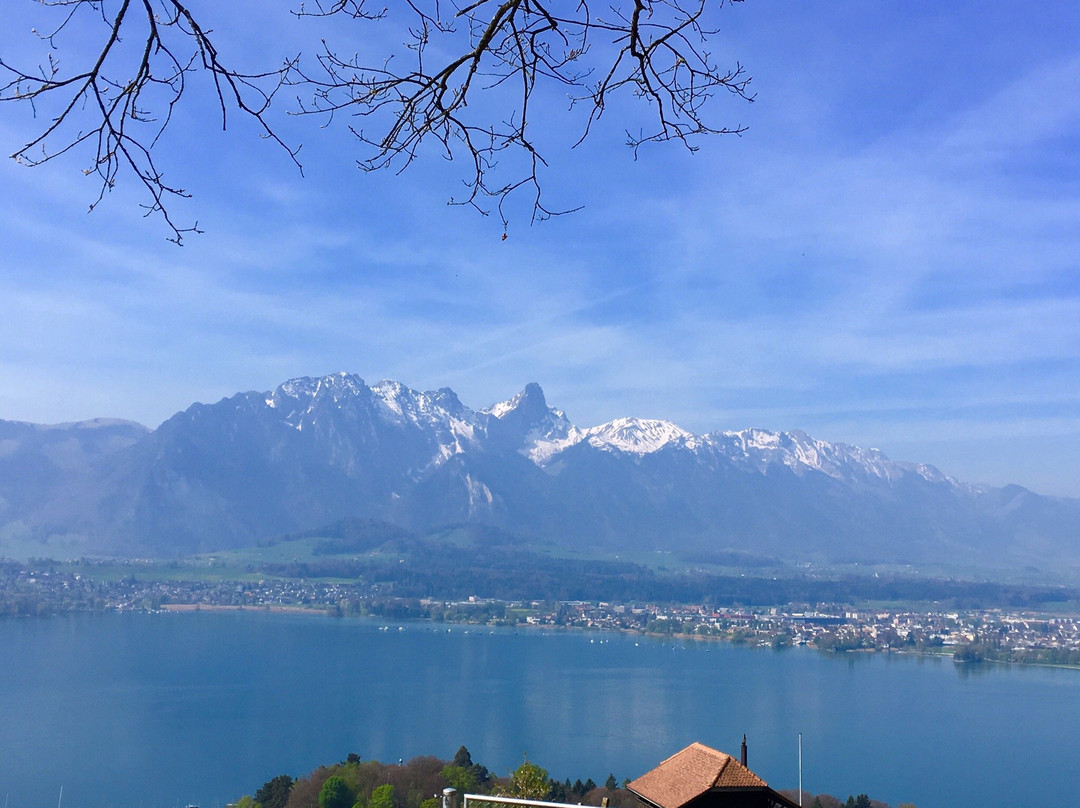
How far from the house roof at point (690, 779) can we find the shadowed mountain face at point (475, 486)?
3221 inches

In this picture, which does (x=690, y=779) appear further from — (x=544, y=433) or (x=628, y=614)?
(x=544, y=433)

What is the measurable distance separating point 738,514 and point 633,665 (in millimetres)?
79930

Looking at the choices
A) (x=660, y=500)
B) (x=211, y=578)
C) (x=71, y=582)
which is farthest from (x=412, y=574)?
(x=660, y=500)

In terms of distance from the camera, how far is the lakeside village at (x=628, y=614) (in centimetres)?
4006

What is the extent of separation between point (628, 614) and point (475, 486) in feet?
169

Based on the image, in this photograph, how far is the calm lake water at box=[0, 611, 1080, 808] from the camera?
59.6 ft

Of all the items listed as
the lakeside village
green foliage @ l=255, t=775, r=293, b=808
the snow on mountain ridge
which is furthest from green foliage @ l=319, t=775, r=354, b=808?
the snow on mountain ridge

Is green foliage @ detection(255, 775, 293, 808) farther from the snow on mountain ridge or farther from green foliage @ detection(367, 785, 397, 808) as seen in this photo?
the snow on mountain ridge

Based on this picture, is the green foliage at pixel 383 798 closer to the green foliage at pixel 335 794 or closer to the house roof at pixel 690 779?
the green foliage at pixel 335 794

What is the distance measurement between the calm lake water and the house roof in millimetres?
14116

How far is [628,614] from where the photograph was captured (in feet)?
169

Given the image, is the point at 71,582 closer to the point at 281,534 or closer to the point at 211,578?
the point at 211,578

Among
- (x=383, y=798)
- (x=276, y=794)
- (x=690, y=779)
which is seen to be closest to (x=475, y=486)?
(x=276, y=794)

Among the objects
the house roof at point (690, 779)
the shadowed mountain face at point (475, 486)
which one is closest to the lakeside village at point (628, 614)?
the shadowed mountain face at point (475, 486)
